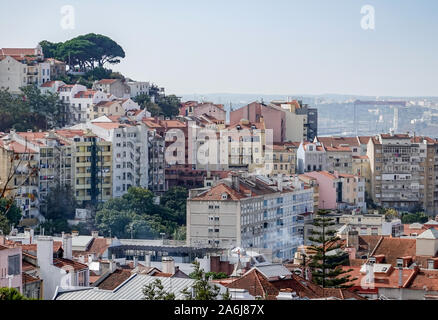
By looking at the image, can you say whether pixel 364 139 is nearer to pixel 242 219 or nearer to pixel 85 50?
pixel 85 50

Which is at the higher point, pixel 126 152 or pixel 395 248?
pixel 126 152

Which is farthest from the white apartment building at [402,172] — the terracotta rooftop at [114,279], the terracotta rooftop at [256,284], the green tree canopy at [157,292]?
the green tree canopy at [157,292]

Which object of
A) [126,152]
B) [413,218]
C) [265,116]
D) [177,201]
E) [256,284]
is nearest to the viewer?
[256,284]

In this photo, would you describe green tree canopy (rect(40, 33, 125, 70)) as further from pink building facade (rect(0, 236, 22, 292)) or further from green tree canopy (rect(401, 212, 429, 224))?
pink building facade (rect(0, 236, 22, 292))

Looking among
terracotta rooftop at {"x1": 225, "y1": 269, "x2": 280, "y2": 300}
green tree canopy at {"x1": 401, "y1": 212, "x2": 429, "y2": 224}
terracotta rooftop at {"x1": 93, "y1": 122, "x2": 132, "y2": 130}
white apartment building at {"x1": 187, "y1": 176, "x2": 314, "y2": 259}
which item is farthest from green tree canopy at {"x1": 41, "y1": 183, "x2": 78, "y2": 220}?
terracotta rooftop at {"x1": 225, "y1": 269, "x2": 280, "y2": 300}

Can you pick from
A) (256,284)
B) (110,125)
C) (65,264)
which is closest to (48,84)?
(110,125)

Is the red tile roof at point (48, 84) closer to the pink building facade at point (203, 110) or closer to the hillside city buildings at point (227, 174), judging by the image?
the hillside city buildings at point (227, 174)
